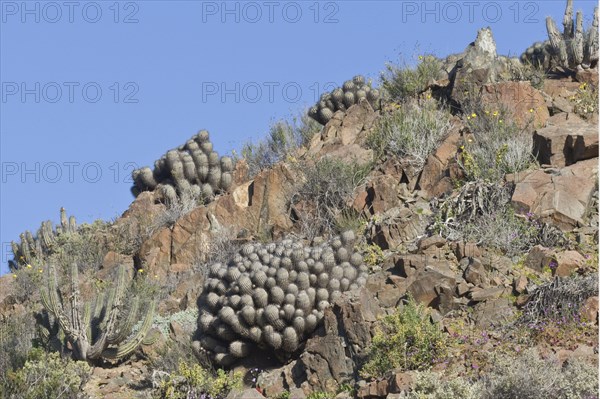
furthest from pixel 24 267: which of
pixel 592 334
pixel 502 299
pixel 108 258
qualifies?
pixel 592 334

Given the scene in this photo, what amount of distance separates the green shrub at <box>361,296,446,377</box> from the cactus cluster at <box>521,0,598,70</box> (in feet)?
27.1

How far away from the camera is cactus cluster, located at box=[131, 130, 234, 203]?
1947 cm

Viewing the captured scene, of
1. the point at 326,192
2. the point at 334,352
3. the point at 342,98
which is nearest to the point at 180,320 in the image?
the point at 326,192

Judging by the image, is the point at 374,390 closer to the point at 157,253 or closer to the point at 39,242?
the point at 157,253

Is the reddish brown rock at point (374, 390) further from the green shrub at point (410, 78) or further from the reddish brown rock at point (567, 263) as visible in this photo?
the green shrub at point (410, 78)

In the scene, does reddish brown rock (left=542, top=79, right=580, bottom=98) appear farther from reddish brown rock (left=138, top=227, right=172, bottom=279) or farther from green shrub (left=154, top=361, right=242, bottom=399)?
green shrub (left=154, top=361, right=242, bottom=399)

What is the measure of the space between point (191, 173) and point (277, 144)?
64.5 inches

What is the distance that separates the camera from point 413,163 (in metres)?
16.6

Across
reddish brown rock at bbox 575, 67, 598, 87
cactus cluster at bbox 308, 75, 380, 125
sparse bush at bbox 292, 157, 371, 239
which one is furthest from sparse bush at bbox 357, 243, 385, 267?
cactus cluster at bbox 308, 75, 380, 125

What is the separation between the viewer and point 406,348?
460 inches

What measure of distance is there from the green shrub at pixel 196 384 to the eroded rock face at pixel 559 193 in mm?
4220

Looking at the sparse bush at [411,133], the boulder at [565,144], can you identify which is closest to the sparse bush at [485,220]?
the boulder at [565,144]

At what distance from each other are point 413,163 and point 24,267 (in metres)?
6.13

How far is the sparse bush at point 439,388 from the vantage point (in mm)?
10141
